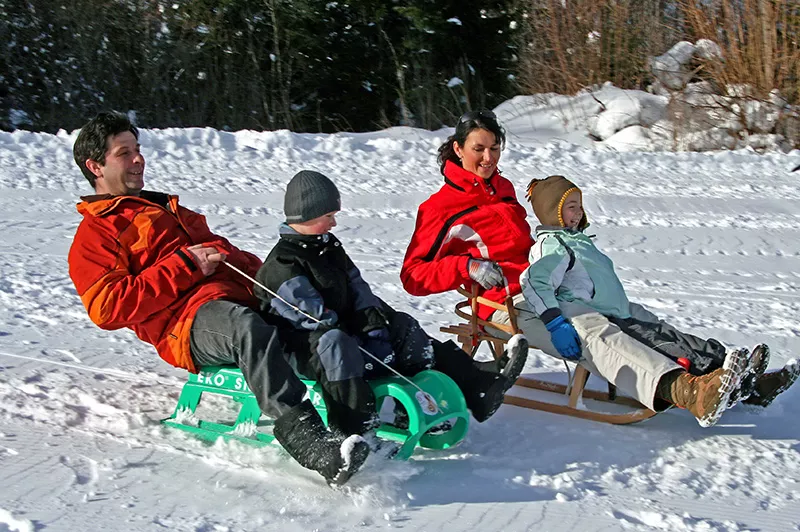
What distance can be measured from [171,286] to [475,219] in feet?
4.57

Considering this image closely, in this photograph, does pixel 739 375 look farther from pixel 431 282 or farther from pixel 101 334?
pixel 101 334

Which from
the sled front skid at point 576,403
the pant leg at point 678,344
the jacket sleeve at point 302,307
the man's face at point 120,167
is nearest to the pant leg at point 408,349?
the jacket sleeve at point 302,307

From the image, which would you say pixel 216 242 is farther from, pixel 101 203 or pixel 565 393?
pixel 565 393

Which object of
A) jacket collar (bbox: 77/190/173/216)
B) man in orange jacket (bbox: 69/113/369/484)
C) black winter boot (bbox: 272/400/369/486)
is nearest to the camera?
black winter boot (bbox: 272/400/369/486)

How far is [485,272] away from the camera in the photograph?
3.62m

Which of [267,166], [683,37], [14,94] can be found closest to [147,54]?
[14,94]

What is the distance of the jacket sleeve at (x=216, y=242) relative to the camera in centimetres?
354

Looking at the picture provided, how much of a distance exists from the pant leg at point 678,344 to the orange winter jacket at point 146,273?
154 centimetres

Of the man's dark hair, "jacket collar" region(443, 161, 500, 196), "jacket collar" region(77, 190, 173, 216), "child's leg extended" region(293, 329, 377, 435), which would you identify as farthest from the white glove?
the man's dark hair

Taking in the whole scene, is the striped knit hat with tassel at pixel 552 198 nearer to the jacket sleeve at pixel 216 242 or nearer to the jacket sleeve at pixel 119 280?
the jacket sleeve at pixel 216 242

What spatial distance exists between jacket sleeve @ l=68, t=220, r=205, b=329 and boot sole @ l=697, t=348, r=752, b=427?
1.89m

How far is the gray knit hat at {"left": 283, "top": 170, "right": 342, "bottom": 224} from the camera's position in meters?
3.23

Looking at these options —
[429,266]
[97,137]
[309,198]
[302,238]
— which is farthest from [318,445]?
[97,137]

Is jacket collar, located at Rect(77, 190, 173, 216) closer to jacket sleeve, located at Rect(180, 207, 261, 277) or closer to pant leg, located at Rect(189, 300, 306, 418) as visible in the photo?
jacket sleeve, located at Rect(180, 207, 261, 277)
